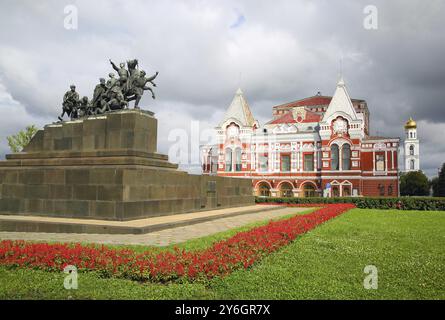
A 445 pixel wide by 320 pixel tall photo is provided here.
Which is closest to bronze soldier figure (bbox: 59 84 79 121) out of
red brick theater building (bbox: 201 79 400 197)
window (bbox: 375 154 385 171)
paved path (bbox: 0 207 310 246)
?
paved path (bbox: 0 207 310 246)

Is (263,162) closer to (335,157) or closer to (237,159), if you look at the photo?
(237,159)

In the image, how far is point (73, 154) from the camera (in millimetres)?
15172

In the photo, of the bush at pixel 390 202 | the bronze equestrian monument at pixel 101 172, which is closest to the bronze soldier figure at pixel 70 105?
the bronze equestrian monument at pixel 101 172

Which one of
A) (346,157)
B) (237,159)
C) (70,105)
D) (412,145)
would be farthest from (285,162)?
(412,145)

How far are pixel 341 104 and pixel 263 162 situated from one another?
11512 millimetres

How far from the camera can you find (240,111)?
48719 millimetres

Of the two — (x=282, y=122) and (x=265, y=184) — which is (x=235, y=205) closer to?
(x=265, y=184)

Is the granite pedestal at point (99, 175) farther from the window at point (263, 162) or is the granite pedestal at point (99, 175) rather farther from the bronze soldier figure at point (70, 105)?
the window at point (263, 162)

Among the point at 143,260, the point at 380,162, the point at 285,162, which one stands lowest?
the point at 143,260

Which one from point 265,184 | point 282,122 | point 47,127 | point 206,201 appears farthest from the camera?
point 282,122

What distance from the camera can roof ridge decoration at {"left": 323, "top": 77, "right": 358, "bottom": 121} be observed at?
43.6 meters

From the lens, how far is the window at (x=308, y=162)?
45056 millimetres
